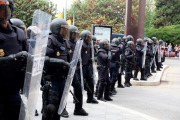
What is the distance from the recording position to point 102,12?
38.9 metres

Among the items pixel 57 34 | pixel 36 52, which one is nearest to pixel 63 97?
pixel 57 34

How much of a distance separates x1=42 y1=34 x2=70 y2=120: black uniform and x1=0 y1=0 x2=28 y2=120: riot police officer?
3.41 ft

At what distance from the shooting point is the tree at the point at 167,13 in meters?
42.6

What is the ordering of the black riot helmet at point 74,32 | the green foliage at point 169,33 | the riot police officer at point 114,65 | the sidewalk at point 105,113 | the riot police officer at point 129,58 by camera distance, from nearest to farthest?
the sidewalk at point 105,113, the black riot helmet at point 74,32, the riot police officer at point 114,65, the riot police officer at point 129,58, the green foliage at point 169,33

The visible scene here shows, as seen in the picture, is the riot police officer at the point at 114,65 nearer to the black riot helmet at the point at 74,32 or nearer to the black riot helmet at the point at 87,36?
the black riot helmet at the point at 87,36

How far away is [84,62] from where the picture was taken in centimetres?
691

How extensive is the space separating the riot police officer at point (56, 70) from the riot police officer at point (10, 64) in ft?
3.40

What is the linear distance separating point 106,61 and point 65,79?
137 inches

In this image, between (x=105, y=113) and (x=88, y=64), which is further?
(x=88, y=64)

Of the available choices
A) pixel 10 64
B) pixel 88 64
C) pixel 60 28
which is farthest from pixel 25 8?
pixel 10 64

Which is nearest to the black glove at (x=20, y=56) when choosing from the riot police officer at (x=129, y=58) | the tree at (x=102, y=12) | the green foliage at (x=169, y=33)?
the riot police officer at (x=129, y=58)

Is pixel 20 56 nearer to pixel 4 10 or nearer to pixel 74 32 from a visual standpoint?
pixel 4 10

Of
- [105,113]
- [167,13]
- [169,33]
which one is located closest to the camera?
[105,113]

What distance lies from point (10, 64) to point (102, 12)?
36789 millimetres
